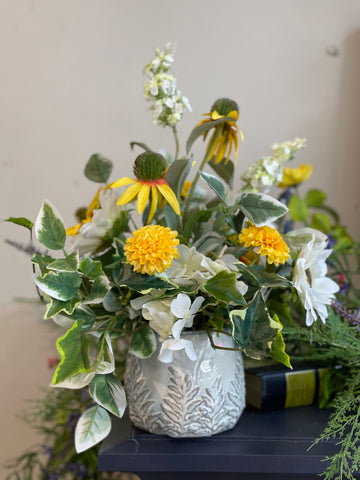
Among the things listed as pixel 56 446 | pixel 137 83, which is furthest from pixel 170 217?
pixel 56 446

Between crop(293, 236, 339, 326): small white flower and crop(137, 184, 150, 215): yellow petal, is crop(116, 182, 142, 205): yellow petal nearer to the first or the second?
crop(137, 184, 150, 215): yellow petal

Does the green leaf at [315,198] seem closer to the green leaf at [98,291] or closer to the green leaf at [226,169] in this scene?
the green leaf at [226,169]

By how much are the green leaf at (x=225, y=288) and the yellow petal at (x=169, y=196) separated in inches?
4.5

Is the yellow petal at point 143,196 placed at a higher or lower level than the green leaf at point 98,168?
lower

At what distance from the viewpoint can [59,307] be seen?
0.55m

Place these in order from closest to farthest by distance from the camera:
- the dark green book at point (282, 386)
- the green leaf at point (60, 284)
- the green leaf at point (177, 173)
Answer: the green leaf at point (60, 284) < the green leaf at point (177, 173) < the dark green book at point (282, 386)

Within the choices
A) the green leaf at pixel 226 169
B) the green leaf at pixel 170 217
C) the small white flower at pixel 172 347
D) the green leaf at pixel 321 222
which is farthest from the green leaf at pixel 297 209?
the small white flower at pixel 172 347

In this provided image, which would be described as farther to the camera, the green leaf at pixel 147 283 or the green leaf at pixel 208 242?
the green leaf at pixel 208 242

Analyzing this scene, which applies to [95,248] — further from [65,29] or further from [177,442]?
[65,29]

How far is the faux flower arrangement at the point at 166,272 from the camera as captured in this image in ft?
1.83

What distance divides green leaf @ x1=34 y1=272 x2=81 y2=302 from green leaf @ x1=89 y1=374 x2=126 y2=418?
0.40 feet

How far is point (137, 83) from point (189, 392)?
2.27ft

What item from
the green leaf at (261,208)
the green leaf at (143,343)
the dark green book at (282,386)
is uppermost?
the green leaf at (261,208)

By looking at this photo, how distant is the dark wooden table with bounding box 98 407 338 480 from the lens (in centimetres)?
60
